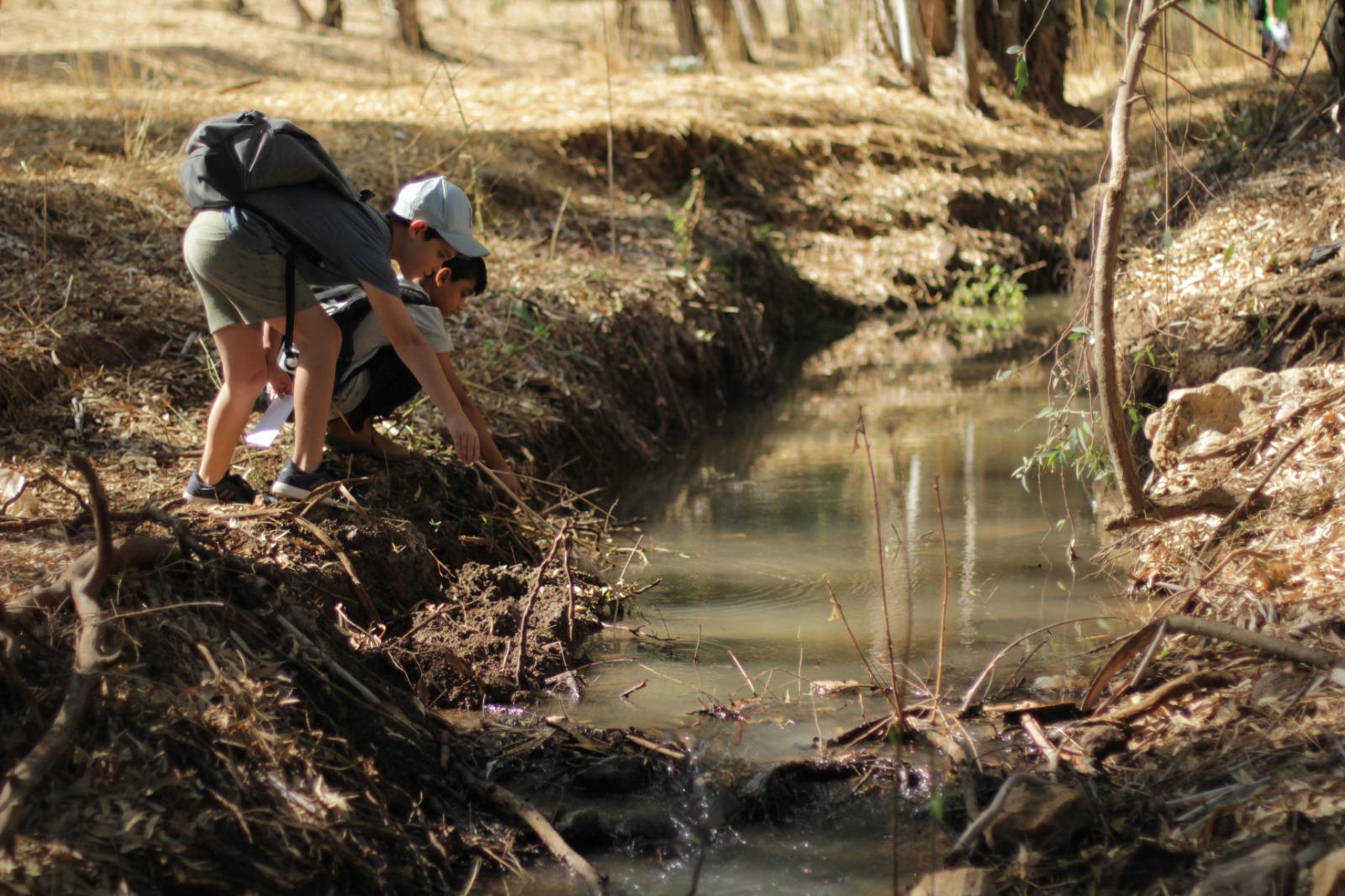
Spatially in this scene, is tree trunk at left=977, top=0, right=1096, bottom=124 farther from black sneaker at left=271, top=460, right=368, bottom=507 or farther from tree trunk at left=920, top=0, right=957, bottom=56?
black sneaker at left=271, top=460, right=368, bottom=507

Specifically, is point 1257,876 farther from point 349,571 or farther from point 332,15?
point 332,15

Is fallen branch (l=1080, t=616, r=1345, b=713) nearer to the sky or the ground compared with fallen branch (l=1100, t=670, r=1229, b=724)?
nearer to the sky

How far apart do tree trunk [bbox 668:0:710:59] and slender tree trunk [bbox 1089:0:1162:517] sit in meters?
12.6

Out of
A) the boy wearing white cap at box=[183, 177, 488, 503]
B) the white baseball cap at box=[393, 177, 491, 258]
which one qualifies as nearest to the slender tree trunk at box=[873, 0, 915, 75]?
the white baseball cap at box=[393, 177, 491, 258]

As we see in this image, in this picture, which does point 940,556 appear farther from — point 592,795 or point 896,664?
point 592,795

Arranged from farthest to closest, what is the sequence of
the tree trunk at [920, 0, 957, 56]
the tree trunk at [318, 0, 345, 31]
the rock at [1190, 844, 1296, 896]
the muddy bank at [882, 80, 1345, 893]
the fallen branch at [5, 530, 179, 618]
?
the tree trunk at [318, 0, 345, 31] < the tree trunk at [920, 0, 957, 56] < the fallen branch at [5, 530, 179, 618] < the muddy bank at [882, 80, 1345, 893] < the rock at [1190, 844, 1296, 896]

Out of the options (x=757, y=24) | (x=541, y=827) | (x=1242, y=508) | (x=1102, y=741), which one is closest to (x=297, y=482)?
(x=541, y=827)

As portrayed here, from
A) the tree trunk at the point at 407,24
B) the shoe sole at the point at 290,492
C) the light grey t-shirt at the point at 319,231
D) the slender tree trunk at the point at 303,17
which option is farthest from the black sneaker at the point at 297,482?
the slender tree trunk at the point at 303,17

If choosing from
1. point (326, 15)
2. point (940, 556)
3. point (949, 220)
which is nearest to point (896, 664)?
point (940, 556)

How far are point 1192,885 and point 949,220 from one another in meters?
10.5

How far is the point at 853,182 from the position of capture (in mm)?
12945

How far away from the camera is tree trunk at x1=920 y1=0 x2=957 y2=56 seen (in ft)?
53.7

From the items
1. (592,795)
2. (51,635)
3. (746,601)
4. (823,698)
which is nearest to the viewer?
(51,635)

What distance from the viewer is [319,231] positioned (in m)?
4.14
